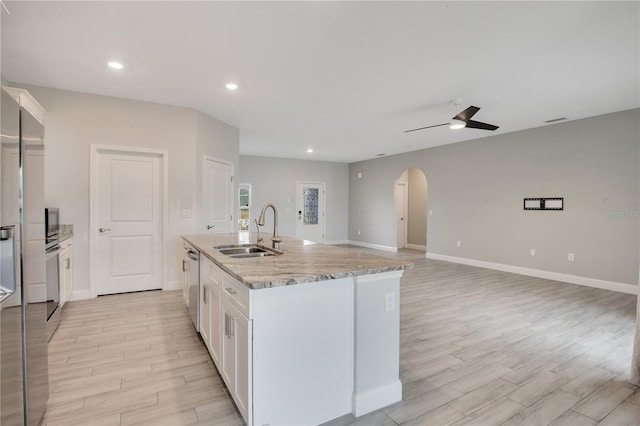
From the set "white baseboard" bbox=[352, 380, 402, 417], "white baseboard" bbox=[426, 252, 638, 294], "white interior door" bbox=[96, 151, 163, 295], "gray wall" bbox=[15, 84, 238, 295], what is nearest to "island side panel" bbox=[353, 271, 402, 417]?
"white baseboard" bbox=[352, 380, 402, 417]

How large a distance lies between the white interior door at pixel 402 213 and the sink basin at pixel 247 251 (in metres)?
7.01

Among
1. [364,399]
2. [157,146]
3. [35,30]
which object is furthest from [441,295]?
[35,30]

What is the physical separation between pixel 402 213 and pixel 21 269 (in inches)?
355

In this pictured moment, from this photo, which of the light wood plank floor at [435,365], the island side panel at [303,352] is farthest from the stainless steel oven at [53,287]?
the island side panel at [303,352]

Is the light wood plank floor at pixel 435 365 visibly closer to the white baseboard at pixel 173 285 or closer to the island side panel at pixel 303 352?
the island side panel at pixel 303 352

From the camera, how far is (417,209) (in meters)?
9.47

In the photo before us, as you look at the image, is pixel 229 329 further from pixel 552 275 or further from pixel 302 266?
pixel 552 275

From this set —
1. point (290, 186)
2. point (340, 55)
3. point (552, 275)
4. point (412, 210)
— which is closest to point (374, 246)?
point (412, 210)

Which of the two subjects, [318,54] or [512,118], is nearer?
[318,54]

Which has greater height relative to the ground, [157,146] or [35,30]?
[35,30]

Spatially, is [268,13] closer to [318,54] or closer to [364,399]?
[318,54]

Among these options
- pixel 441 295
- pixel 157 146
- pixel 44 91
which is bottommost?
pixel 441 295

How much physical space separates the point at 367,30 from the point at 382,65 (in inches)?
26.0

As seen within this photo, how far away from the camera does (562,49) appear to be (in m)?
2.81
